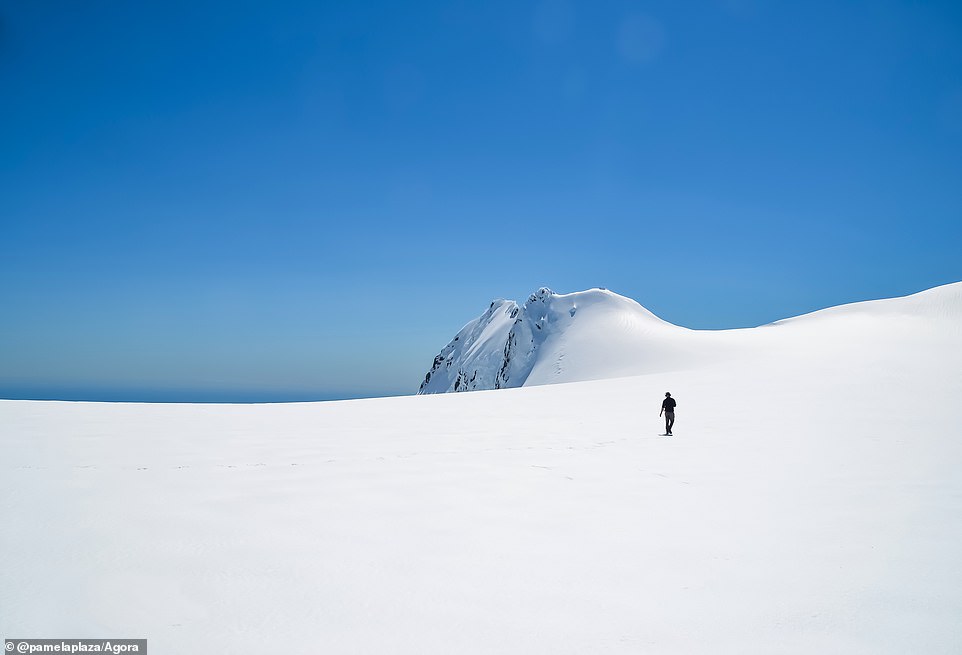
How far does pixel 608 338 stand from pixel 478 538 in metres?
63.8

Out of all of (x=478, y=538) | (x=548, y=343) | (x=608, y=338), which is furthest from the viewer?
(x=548, y=343)

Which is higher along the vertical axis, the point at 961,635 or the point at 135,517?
the point at 135,517

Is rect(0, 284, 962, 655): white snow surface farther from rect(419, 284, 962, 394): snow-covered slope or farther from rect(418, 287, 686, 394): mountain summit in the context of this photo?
rect(418, 287, 686, 394): mountain summit

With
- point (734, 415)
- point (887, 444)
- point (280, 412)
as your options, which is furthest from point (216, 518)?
point (734, 415)

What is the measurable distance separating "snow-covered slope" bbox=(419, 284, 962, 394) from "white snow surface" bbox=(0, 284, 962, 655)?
101 feet

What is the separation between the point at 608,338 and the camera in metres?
65.8

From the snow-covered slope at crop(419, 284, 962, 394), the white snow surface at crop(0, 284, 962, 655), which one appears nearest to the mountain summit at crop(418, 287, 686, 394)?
the snow-covered slope at crop(419, 284, 962, 394)

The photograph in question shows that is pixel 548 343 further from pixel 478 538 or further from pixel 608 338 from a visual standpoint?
pixel 478 538

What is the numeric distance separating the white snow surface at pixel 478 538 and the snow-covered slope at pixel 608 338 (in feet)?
101

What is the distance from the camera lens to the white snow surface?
3.21 metres

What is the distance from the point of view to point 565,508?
578cm

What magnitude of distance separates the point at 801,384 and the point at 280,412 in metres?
22.3

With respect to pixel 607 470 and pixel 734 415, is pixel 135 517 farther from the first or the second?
pixel 734 415

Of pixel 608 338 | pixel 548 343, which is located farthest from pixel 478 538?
pixel 548 343
